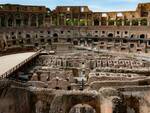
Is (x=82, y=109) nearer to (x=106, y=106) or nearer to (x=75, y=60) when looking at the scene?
(x=106, y=106)

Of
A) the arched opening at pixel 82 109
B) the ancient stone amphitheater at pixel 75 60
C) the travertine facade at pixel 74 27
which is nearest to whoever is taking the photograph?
the ancient stone amphitheater at pixel 75 60

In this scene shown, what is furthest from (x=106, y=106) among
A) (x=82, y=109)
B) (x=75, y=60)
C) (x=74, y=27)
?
(x=74, y=27)

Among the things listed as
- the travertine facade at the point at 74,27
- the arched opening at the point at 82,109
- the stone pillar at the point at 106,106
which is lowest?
the arched opening at the point at 82,109

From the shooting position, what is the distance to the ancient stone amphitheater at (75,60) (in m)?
18.9

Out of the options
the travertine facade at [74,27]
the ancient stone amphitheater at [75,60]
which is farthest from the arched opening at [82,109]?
the travertine facade at [74,27]

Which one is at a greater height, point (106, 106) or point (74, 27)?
point (74, 27)

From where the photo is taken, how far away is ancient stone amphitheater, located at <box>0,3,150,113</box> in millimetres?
18906

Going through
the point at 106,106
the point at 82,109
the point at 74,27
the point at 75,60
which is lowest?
the point at 82,109

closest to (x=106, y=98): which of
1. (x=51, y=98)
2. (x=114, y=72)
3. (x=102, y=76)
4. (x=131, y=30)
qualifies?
(x=51, y=98)

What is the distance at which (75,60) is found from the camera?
4069cm

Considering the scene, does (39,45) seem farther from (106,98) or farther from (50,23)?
(106,98)

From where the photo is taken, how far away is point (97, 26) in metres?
65.9

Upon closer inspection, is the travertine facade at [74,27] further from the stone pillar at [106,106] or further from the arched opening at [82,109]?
the stone pillar at [106,106]

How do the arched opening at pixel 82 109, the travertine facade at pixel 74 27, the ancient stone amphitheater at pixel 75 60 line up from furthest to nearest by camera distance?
the travertine facade at pixel 74 27
the arched opening at pixel 82 109
the ancient stone amphitheater at pixel 75 60
